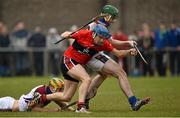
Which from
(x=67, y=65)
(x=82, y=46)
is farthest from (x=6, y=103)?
(x=82, y=46)

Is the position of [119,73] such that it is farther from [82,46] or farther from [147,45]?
[147,45]

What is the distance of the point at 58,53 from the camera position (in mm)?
35656

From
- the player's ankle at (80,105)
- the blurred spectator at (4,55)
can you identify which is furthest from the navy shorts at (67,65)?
the blurred spectator at (4,55)

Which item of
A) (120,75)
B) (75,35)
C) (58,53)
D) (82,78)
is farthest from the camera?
(58,53)

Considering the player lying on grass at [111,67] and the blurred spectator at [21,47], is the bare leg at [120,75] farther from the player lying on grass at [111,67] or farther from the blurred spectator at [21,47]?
the blurred spectator at [21,47]

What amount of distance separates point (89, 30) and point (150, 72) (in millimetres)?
18589

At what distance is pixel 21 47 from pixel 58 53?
155cm

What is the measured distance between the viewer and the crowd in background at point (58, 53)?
3509 cm

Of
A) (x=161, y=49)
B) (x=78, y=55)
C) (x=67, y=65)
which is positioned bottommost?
(x=67, y=65)

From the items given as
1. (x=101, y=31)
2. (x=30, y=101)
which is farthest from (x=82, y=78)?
(x=30, y=101)

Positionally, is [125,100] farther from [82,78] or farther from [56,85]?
[82,78]

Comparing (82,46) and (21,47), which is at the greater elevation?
(21,47)

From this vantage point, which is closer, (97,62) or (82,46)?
(82,46)

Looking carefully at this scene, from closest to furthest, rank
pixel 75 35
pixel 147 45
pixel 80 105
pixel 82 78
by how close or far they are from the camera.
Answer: pixel 80 105, pixel 82 78, pixel 75 35, pixel 147 45
